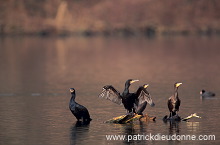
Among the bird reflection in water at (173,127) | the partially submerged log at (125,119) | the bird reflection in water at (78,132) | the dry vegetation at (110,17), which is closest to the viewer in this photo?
the bird reflection in water at (78,132)

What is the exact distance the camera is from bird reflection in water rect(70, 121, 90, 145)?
60.7ft

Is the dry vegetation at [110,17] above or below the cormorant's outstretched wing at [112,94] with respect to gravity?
above

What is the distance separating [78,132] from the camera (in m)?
19.7

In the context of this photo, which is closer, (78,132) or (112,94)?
(78,132)

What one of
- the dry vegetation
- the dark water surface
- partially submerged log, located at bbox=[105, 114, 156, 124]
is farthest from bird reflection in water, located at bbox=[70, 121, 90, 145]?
the dry vegetation

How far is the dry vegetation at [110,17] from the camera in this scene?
121 meters

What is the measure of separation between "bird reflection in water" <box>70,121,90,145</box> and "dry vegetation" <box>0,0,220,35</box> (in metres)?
95.1

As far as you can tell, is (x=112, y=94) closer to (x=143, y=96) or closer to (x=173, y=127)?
(x=143, y=96)

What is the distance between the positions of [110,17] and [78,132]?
389ft

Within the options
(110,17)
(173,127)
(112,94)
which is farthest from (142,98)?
(110,17)

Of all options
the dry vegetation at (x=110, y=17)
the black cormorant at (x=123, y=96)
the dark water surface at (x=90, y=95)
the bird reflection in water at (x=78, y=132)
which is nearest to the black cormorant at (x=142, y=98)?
the black cormorant at (x=123, y=96)

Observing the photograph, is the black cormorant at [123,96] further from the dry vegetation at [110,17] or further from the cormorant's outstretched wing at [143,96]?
the dry vegetation at [110,17]

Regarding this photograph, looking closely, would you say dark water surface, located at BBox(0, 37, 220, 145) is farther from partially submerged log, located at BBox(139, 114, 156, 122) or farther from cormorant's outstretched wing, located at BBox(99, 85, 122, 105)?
cormorant's outstretched wing, located at BBox(99, 85, 122, 105)

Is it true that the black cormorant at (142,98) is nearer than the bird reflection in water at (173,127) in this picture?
No
